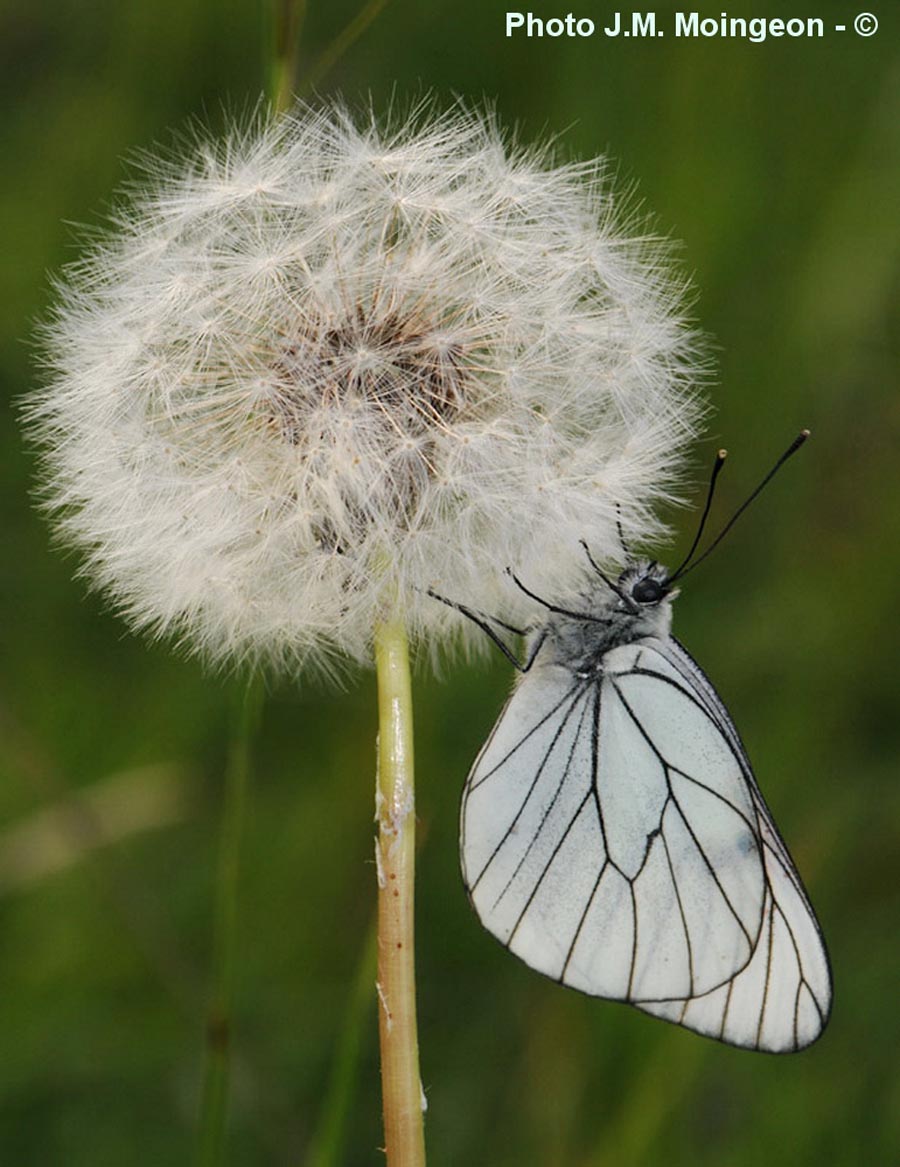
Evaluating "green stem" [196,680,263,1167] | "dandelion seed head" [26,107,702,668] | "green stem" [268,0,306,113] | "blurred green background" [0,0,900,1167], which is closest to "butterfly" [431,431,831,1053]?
"dandelion seed head" [26,107,702,668]

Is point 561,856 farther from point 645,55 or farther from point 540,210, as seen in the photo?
point 645,55

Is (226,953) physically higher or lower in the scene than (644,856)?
lower

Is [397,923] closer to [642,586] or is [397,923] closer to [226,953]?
[226,953]

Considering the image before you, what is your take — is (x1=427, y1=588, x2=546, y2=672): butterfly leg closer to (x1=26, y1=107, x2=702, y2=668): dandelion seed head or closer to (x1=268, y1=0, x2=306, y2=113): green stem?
(x1=26, y1=107, x2=702, y2=668): dandelion seed head

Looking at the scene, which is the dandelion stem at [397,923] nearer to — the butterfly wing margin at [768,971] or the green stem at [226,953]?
the green stem at [226,953]

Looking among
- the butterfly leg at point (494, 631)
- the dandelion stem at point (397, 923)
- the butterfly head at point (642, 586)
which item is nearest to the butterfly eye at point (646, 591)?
the butterfly head at point (642, 586)

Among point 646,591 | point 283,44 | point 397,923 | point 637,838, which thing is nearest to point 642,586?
point 646,591
